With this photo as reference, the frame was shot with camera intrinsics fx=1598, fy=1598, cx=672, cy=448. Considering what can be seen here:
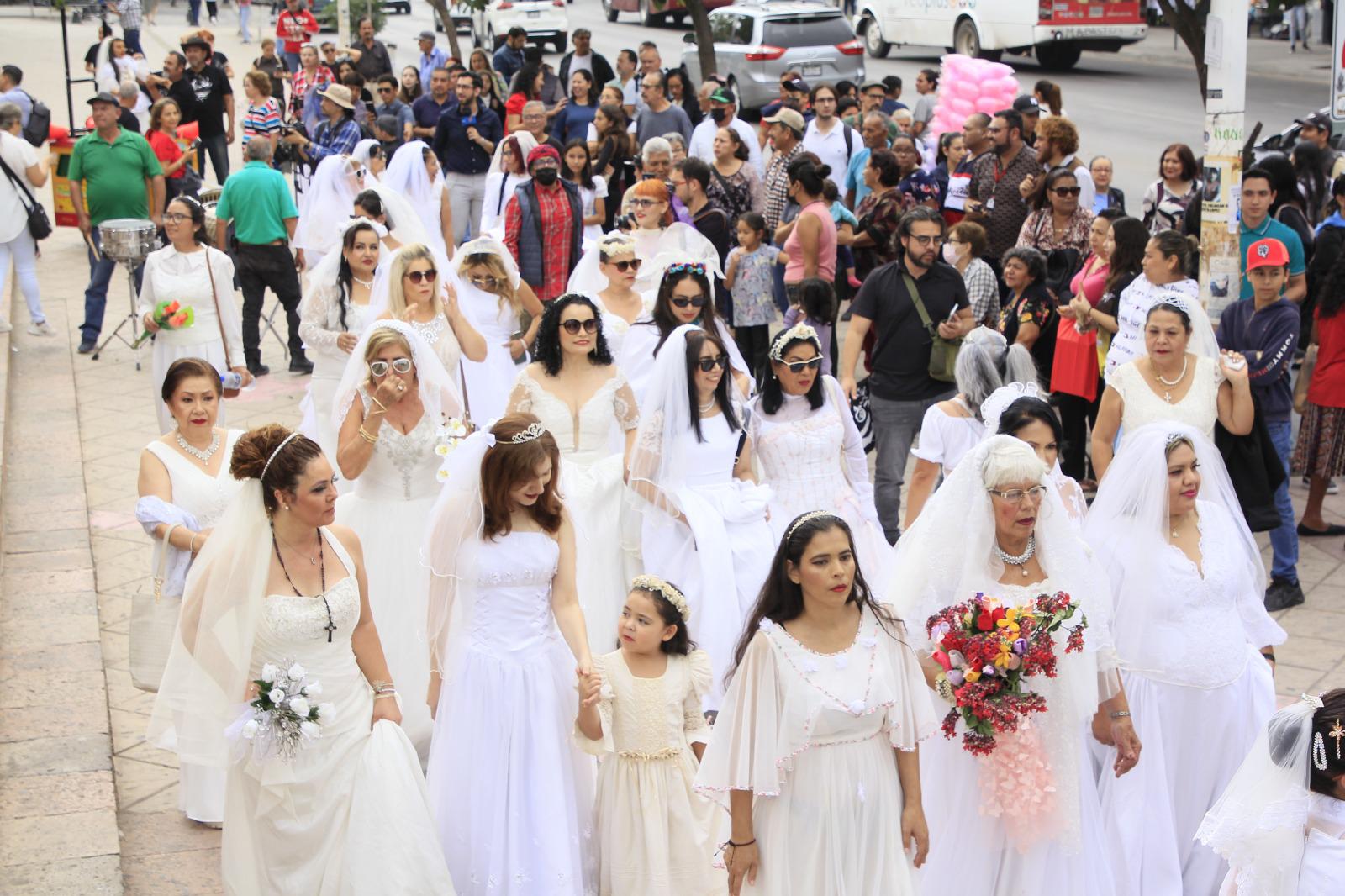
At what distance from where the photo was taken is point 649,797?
19.4 ft

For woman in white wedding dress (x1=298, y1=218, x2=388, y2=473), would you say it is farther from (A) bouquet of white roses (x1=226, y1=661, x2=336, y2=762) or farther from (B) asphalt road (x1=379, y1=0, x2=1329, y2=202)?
(B) asphalt road (x1=379, y1=0, x2=1329, y2=202)

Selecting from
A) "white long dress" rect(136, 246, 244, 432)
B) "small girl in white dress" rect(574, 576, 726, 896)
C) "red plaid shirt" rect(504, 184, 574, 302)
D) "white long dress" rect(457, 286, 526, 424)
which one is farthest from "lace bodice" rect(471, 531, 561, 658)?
"red plaid shirt" rect(504, 184, 574, 302)

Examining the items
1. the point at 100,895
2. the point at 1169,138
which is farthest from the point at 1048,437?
the point at 1169,138

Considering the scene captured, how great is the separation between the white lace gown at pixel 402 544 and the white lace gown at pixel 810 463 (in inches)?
63.6

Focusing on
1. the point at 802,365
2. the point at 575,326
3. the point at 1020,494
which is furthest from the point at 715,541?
the point at 1020,494

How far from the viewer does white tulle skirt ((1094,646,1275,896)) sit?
6039 mm

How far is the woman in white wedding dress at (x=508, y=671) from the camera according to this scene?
18.9 ft

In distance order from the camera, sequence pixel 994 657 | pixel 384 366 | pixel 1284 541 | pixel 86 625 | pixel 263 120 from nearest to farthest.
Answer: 1. pixel 994 657
2. pixel 384 366
3. pixel 86 625
4. pixel 1284 541
5. pixel 263 120

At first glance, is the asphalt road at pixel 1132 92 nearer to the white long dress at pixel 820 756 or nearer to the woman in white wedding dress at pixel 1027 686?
the woman in white wedding dress at pixel 1027 686

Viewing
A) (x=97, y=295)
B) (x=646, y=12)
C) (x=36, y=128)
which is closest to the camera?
(x=97, y=295)

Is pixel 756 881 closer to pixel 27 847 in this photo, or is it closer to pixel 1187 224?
pixel 27 847

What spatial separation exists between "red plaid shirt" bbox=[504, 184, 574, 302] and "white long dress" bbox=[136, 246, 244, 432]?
244cm

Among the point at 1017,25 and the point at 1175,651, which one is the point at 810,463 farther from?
the point at 1017,25

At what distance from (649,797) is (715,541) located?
1.78 meters
